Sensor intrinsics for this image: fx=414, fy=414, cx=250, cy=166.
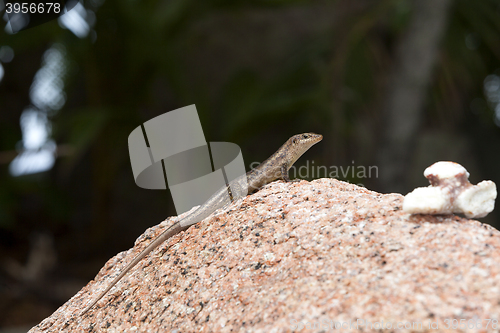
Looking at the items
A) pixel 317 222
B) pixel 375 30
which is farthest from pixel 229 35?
pixel 317 222

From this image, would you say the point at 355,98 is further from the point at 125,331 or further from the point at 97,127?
the point at 125,331

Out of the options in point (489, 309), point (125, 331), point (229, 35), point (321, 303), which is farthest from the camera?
point (229, 35)

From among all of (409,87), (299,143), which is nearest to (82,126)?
(299,143)

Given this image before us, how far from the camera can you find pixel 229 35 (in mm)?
10969

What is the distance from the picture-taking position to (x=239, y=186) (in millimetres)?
3424

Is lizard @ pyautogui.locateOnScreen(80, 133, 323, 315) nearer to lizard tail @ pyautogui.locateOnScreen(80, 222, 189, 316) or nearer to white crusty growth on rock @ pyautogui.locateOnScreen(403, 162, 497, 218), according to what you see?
lizard tail @ pyautogui.locateOnScreen(80, 222, 189, 316)

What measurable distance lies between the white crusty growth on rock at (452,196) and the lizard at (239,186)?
152 cm

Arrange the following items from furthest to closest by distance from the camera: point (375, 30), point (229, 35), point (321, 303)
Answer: point (229, 35)
point (375, 30)
point (321, 303)

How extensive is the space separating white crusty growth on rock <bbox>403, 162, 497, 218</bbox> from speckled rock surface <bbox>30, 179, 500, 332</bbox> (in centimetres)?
7

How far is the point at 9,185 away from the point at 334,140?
569 centimetres

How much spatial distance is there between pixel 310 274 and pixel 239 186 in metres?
1.58

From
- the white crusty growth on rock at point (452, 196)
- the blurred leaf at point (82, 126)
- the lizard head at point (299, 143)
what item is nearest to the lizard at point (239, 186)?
the lizard head at point (299, 143)

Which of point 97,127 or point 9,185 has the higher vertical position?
point 97,127

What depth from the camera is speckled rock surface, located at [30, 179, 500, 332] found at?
5.24 ft
